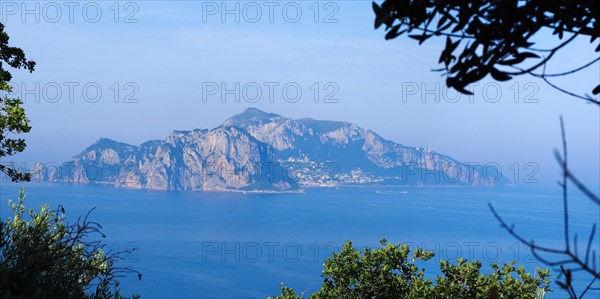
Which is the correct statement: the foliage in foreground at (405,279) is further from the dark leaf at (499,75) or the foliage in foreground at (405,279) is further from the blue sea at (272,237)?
the blue sea at (272,237)

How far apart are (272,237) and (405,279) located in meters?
116

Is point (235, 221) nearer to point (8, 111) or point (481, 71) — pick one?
point (8, 111)

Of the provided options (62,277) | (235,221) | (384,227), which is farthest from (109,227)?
(62,277)

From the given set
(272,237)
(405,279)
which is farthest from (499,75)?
(272,237)

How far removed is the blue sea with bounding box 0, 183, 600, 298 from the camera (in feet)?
306

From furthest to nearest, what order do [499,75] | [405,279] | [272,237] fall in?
[272,237] → [405,279] → [499,75]

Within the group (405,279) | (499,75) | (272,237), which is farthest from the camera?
(272,237)

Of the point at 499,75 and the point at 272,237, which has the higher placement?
the point at 499,75

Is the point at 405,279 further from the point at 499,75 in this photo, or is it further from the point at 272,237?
the point at 272,237

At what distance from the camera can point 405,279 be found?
1221 centimetres

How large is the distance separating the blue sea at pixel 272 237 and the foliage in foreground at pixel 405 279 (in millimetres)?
57525

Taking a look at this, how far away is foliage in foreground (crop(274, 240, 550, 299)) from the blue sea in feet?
189

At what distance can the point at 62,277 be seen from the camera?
19.3 feet

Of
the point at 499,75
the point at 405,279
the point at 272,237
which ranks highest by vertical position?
the point at 499,75
